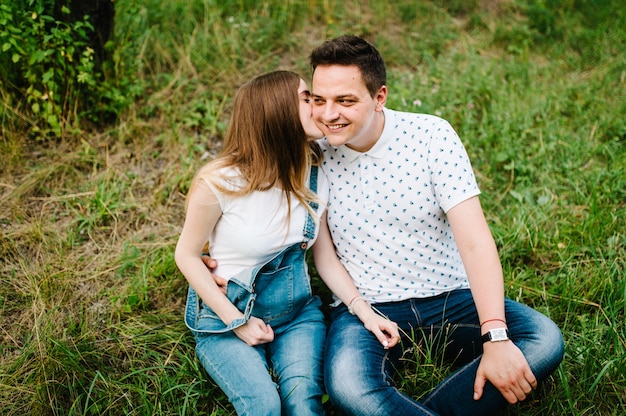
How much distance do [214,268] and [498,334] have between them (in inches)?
51.2

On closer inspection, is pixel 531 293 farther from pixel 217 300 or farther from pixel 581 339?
pixel 217 300

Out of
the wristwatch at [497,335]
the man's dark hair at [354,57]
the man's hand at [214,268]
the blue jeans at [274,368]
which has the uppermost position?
the man's dark hair at [354,57]

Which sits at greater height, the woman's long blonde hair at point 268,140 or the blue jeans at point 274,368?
the woman's long blonde hair at point 268,140

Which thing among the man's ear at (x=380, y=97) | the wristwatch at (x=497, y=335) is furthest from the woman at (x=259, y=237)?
the wristwatch at (x=497, y=335)

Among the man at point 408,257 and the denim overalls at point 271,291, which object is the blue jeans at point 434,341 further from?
the denim overalls at point 271,291


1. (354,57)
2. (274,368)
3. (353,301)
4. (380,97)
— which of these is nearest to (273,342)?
(274,368)

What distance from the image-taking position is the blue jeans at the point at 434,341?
6.86 ft

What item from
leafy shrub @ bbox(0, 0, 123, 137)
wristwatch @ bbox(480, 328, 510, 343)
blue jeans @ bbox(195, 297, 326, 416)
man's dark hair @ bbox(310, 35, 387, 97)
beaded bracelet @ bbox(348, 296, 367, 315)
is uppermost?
man's dark hair @ bbox(310, 35, 387, 97)

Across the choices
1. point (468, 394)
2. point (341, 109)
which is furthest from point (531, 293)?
point (341, 109)

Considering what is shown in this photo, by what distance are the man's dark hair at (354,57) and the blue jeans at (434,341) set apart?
1052 mm

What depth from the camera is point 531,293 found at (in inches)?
112

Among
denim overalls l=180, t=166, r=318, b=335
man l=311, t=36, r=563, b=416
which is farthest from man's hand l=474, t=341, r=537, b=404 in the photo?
denim overalls l=180, t=166, r=318, b=335

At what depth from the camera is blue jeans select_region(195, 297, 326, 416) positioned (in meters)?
2.13

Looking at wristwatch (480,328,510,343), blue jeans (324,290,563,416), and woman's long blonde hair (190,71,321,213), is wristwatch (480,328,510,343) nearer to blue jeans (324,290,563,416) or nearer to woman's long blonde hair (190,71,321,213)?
blue jeans (324,290,563,416)
